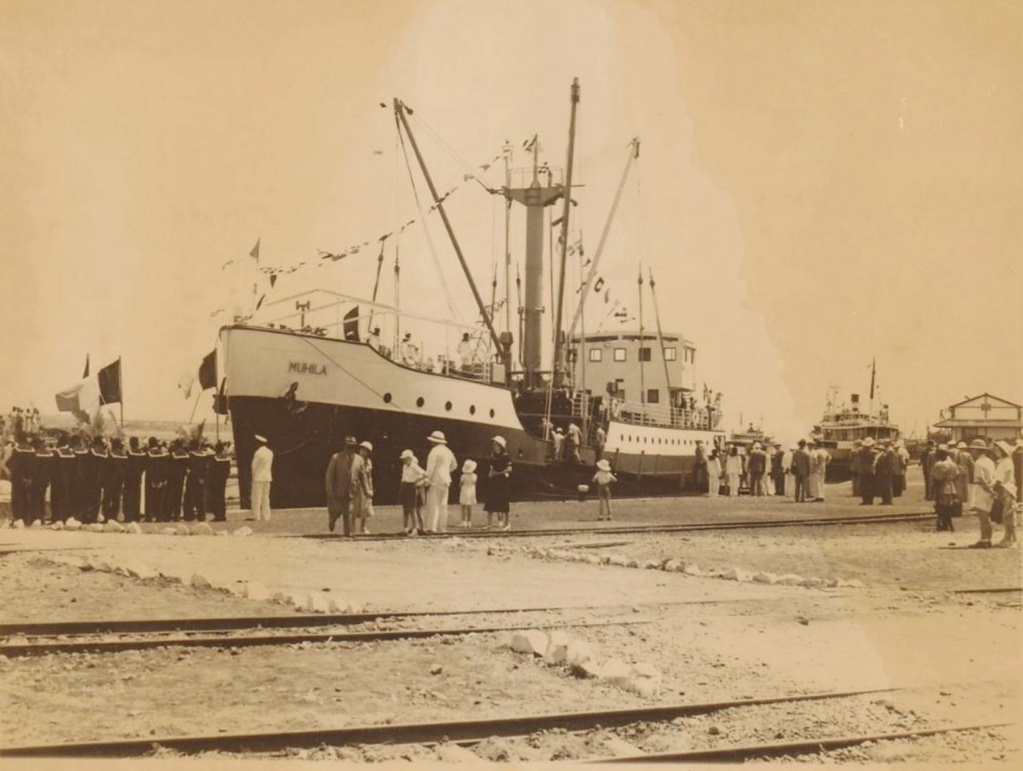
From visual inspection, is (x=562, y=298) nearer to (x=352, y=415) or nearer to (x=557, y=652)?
(x=352, y=415)

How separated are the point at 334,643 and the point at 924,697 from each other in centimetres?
363

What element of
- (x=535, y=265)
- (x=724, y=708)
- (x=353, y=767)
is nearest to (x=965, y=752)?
(x=724, y=708)

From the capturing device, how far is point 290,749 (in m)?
4.99

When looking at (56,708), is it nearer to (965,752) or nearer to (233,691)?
(233,691)

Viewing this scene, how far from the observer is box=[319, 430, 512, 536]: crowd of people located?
1116 cm

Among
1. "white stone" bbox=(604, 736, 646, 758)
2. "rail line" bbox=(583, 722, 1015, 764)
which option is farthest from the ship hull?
"rail line" bbox=(583, 722, 1015, 764)

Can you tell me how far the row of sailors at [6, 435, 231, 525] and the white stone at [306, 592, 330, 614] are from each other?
201 inches

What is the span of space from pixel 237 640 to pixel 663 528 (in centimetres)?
721

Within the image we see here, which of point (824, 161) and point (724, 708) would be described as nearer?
point (724, 708)

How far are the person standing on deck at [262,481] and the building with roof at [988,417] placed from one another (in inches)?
314

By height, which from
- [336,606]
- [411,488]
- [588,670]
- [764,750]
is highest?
[411,488]

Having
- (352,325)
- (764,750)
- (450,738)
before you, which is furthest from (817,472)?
(450,738)

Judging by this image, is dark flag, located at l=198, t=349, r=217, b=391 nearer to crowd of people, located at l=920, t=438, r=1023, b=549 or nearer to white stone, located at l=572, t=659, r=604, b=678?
white stone, located at l=572, t=659, r=604, b=678

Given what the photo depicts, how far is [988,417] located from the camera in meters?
9.26
